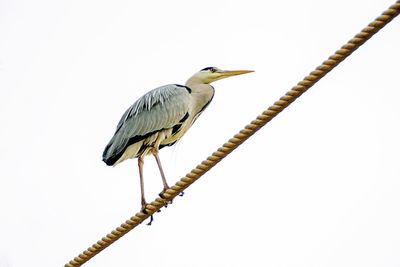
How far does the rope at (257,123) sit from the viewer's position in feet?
11.4

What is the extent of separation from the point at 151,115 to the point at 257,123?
9.45 feet

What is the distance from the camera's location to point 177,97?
697cm

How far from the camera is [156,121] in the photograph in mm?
6801

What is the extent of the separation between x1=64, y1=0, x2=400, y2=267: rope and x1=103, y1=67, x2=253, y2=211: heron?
1316 millimetres

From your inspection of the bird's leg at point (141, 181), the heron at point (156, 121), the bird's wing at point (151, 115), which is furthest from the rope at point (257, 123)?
the bird's wing at point (151, 115)

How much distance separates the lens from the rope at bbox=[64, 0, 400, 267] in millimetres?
3488

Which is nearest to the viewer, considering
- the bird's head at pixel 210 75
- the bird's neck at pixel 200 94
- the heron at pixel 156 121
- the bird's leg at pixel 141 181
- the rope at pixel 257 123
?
the rope at pixel 257 123

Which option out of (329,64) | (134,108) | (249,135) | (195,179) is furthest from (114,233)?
(134,108)

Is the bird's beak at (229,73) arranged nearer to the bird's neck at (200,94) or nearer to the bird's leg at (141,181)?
the bird's neck at (200,94)

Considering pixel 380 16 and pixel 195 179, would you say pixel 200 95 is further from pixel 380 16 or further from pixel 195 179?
pixel 380 16

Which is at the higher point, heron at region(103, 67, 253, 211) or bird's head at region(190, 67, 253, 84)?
bird's head at region(190, 67, 253, 84)

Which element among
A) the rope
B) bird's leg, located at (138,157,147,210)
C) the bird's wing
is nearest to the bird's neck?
the bird's wing

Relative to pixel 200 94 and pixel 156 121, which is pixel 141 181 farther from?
pixel 200 94

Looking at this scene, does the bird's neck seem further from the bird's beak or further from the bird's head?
the bird's beak
